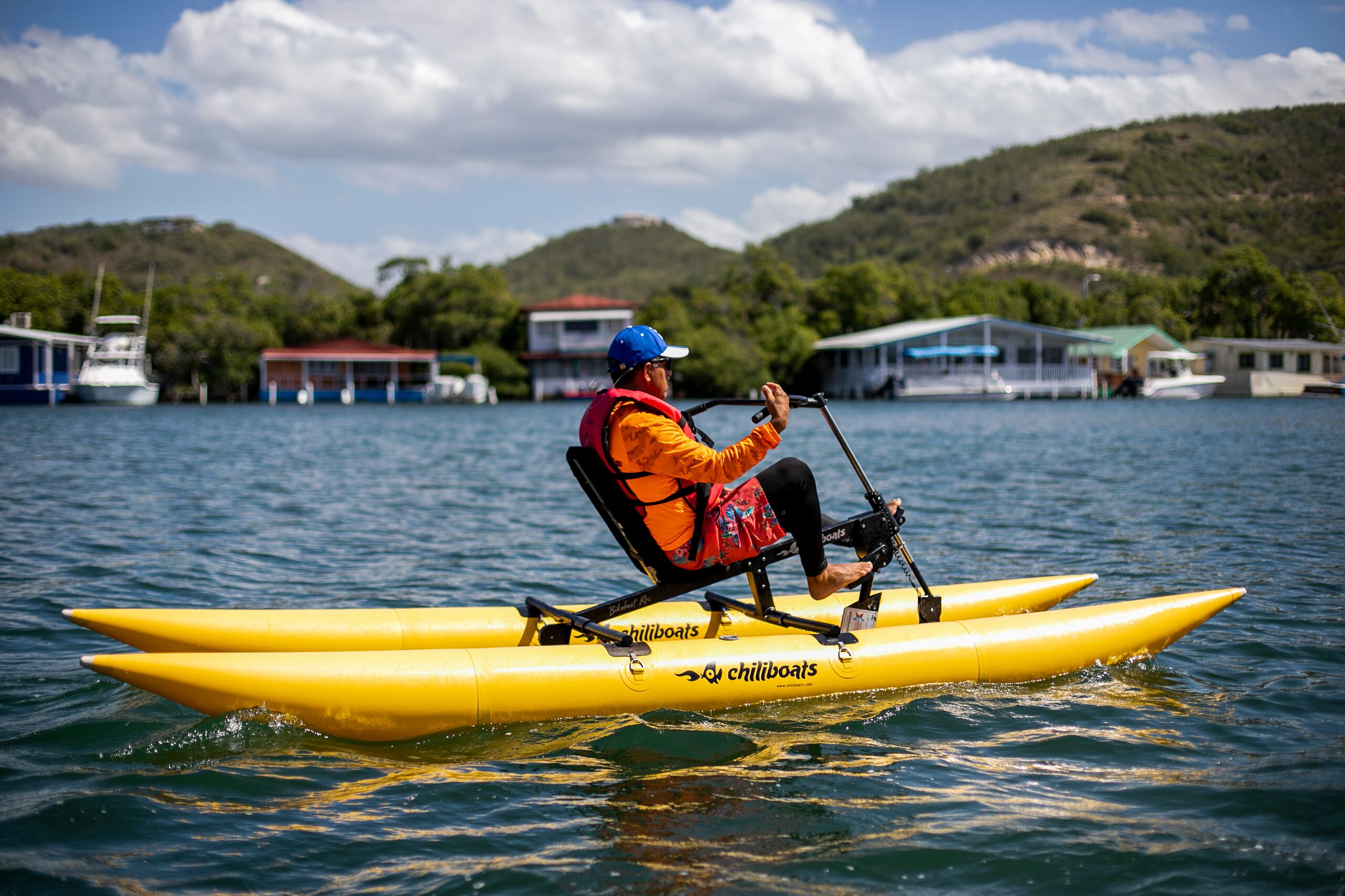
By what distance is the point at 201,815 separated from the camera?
4.33 m

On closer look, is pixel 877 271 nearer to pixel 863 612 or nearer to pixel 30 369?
pixel 30 369

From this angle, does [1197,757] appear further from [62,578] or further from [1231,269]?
[1231,269]

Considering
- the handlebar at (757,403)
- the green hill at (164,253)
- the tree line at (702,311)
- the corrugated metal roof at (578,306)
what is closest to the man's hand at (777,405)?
the handlebar at (757,403)

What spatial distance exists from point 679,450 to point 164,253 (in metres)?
123

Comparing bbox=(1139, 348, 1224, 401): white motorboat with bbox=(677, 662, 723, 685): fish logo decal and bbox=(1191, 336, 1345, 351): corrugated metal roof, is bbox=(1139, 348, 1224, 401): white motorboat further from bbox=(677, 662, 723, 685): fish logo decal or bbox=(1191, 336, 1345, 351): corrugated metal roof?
bbox=(677, 662, 723, 685): fish logo decal

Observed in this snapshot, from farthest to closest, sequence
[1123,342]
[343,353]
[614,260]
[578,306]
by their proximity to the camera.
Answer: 1. [614,260]
2. [578,306]
3. [343,353]
4. [1123,342]

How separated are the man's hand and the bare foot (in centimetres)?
109

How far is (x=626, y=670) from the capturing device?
17.5 ft

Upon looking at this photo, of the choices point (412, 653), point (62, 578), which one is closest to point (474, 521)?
point (62, 578)

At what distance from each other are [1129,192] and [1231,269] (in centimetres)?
6429

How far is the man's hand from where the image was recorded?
4984 mm

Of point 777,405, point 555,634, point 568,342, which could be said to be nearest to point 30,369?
point 568,342

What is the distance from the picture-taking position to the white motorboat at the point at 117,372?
54.8 metres

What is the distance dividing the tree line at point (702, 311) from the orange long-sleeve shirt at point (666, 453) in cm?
5309
